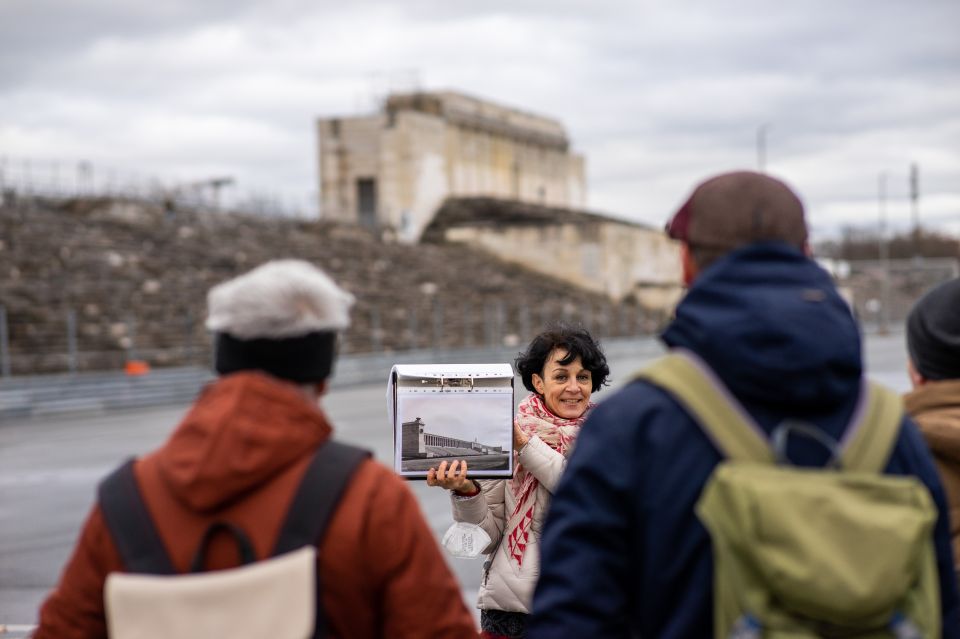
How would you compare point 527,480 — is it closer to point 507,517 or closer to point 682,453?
point 507,517

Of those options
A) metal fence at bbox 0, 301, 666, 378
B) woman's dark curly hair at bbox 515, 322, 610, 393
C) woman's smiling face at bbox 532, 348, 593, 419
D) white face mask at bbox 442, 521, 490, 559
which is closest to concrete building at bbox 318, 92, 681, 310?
metal fence at bbox 0, 301, 666, 378

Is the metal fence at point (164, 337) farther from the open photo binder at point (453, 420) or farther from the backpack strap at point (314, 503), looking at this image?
the backpack strap at point (314, 503)

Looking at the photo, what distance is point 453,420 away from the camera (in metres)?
3.63

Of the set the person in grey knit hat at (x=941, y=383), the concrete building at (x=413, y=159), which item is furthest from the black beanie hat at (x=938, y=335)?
the concrete building at (x=413, y=159)

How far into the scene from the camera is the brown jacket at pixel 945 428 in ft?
9.65

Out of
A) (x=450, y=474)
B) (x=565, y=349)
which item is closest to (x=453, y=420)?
(x=450, y=474)

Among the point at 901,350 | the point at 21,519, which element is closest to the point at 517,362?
the point at 21,519

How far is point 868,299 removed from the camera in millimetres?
61219

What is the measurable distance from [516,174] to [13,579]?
57197 mm

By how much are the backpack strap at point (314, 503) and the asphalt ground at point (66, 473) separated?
4.39 meters

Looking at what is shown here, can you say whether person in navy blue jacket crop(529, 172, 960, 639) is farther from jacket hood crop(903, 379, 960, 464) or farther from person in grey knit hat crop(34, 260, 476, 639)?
jacket hood crop(903, 379, 960, 464)

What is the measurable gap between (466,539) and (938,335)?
1.70 meters

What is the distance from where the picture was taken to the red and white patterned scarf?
3.97 m

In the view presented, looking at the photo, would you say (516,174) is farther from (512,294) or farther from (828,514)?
(828,514)
